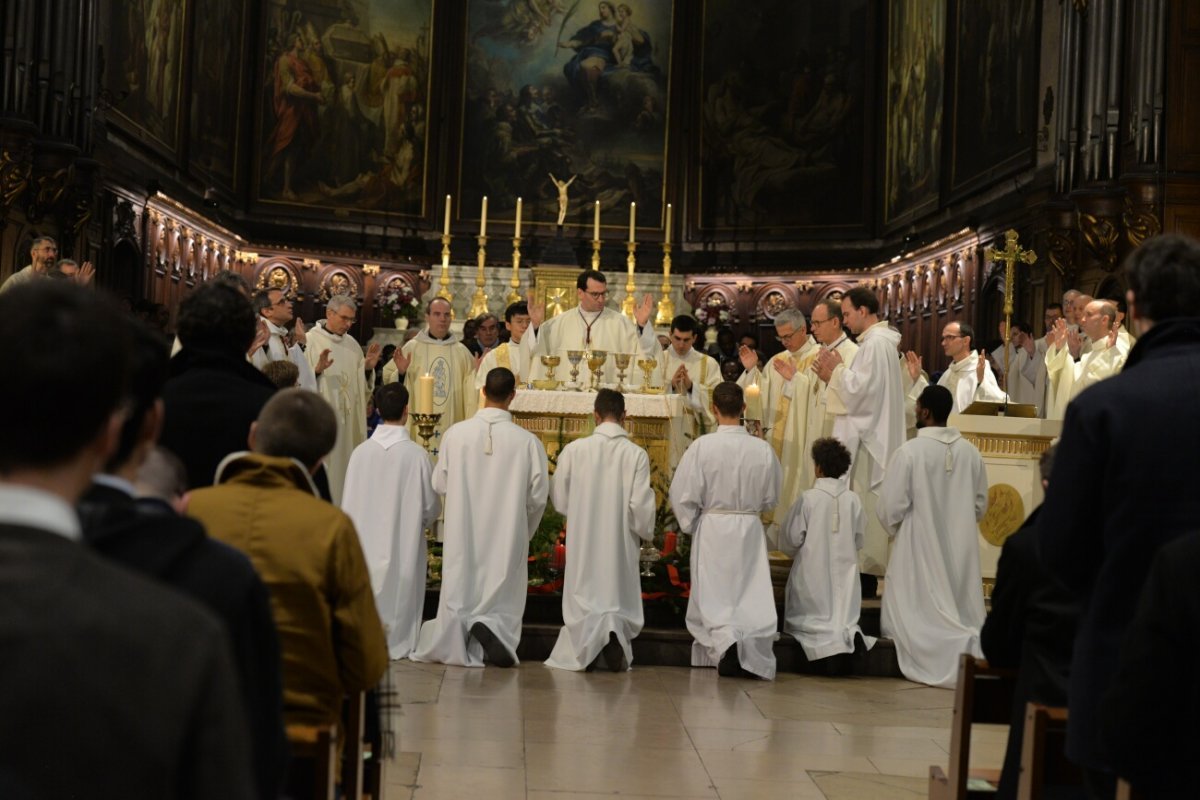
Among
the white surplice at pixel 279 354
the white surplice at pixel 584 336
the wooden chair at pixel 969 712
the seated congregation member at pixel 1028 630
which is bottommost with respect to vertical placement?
the wooden chair at pixel 969 712

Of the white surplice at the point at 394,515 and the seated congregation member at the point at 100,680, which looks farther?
the white surplice at the point at 394,515

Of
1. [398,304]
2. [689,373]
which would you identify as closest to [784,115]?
[398,304]

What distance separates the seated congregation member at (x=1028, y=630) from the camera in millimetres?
4176

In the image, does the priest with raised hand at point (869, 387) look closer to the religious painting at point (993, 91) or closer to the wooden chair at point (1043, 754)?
the wooden chair at point (1043, 754)

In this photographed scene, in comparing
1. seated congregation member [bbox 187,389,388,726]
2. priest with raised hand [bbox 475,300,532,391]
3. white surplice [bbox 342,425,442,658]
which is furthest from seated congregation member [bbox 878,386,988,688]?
seated congregation member [bbox 187,389,388,726]

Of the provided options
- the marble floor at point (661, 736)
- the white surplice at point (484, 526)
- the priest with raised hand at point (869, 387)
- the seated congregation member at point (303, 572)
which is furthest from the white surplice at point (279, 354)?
the seated congregation member at point (303, 572)

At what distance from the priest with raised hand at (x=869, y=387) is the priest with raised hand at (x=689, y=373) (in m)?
1.42

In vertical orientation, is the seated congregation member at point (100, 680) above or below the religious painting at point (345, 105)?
below

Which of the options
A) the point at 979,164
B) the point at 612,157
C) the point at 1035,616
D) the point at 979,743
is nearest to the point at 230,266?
the point at 612,157

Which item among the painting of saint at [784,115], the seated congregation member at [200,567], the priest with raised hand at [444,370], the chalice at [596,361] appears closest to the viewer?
the seated congregation member at [200,567]

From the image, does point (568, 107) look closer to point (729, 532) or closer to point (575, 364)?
point (575, 364)

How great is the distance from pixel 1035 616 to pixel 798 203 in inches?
760

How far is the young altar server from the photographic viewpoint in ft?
29.6

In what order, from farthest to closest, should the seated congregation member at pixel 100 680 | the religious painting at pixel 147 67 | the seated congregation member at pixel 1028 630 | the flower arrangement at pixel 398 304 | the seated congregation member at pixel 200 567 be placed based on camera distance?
1. the flower arrangement at pixel 398 304
2. the religious painting at pixel 147 67
3. the seated congregation member at pixel 1028 630
4. the seated congregation member at pixel 200 567
5. the seated congregation member at pixel 100 680
